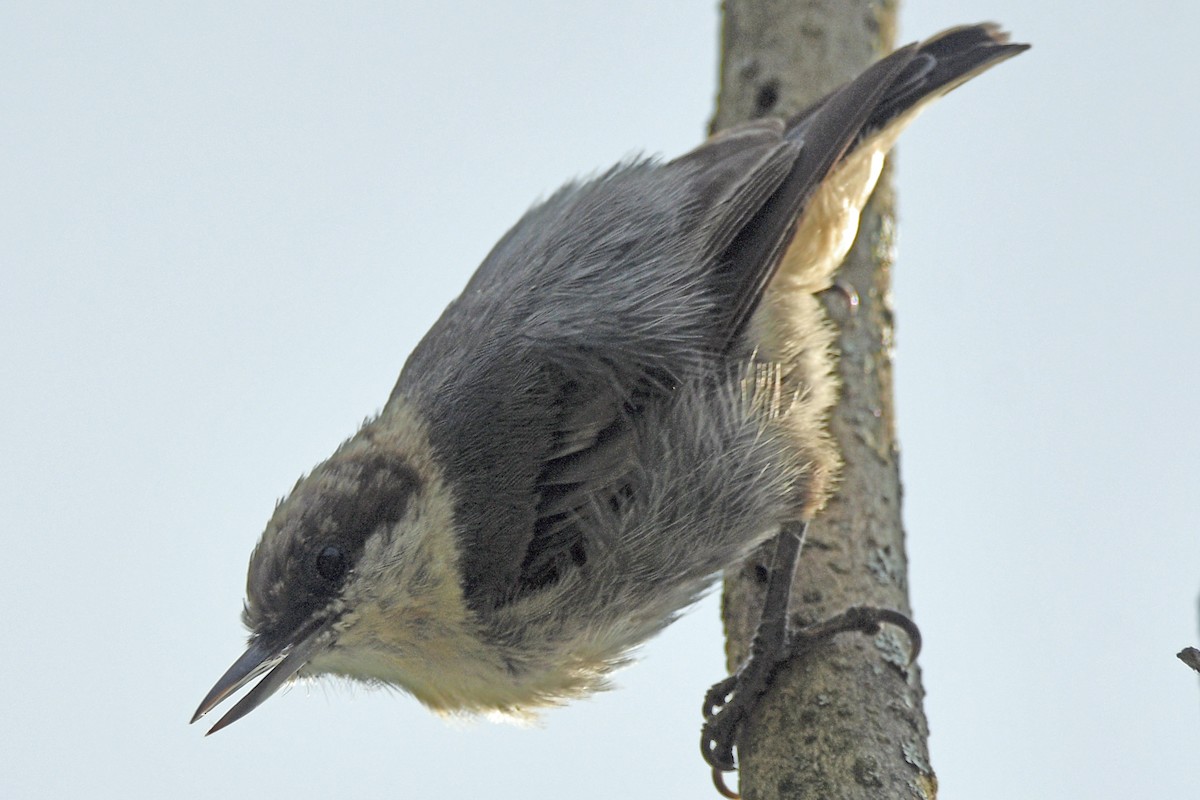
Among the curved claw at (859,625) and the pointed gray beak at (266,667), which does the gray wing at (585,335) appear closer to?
the pointed gray beak at (266,667)

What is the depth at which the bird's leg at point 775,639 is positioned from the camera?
105 inches

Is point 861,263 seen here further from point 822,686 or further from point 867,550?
point 822,686

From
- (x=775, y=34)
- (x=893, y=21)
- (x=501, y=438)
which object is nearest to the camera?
(x=501, y=438)

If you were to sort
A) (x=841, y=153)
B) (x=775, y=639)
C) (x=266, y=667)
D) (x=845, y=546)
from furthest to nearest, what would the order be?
(x=841, y=153), (x=845, y=546), (x=775, y=639), (x=266, y=667)

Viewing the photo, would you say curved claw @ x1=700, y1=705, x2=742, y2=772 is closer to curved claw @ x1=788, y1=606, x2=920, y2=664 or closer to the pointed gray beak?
curved claw @ x1=788, y1=606, x2=920, y2=664

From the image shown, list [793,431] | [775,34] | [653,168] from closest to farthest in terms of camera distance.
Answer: [793,431] → [653,168] → [775,34]

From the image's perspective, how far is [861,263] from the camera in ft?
11.2

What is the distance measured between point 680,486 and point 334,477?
765mm

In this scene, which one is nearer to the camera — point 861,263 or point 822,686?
point 822,686

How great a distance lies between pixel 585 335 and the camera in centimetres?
277

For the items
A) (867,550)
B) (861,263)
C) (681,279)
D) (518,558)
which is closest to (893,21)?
(861,263)

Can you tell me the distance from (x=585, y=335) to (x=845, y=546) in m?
0.78

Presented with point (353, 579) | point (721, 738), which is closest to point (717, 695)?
point (721, 738)

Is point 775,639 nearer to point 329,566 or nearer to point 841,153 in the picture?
point 329,566
